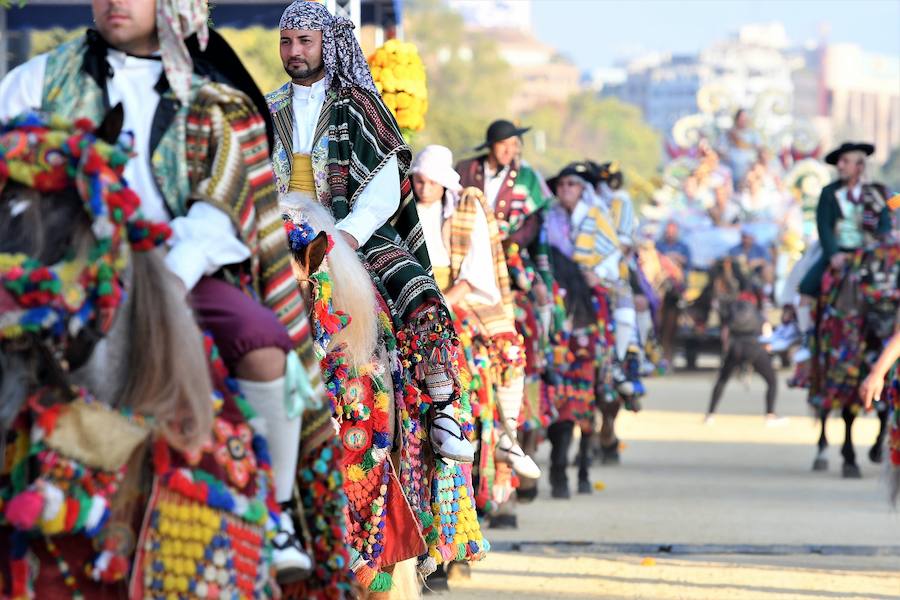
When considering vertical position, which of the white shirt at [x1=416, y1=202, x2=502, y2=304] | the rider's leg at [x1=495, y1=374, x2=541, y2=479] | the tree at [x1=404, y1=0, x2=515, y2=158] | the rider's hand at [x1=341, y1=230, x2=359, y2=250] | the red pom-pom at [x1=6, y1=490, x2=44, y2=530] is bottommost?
the tree at [x1=404, y1=0, x2=515, y2=158]

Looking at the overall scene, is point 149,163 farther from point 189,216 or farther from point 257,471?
point 257,471

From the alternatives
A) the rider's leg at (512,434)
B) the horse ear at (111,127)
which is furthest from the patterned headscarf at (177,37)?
the rider's leg at (512,434)

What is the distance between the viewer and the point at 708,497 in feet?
44.7

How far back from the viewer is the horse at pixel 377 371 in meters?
6.09

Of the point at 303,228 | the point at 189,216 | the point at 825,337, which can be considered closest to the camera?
the point at 189,216

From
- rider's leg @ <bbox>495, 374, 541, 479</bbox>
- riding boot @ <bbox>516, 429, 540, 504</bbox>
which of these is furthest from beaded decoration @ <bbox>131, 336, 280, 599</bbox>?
riding boot @ <bbox>516, 429, 540, 504</bbox>

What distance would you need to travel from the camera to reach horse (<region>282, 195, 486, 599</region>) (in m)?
6.09

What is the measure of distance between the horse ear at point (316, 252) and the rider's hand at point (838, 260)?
30.2 ft

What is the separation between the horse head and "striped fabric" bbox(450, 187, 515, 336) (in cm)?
475

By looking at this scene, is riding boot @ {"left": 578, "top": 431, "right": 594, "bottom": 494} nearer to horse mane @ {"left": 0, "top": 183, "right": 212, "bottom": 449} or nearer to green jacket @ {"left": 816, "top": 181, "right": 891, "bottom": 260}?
green jacket @ {"left": 816, "top": 181, "right": 891, "bottom": 260}

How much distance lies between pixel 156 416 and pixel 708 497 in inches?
393

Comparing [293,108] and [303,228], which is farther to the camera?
[293,108]

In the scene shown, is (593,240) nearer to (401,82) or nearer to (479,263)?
(479,263)

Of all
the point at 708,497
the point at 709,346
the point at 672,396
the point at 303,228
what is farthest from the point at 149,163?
the point at 709,346
